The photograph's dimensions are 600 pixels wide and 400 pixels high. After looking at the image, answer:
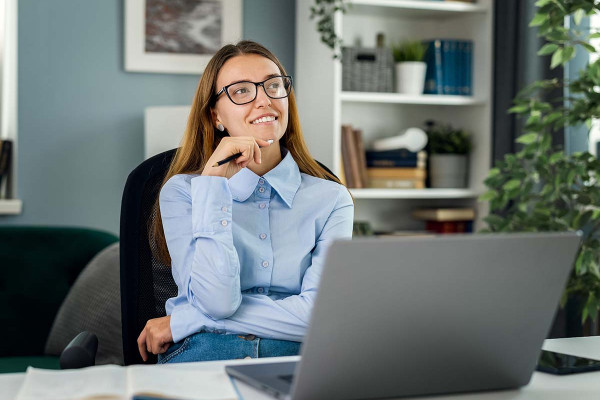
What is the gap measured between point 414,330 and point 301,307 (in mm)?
607

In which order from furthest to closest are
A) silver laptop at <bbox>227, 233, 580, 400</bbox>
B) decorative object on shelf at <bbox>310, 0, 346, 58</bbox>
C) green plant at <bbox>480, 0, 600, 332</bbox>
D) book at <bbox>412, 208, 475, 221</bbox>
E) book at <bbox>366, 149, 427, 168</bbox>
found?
book at <bbox>412, 208, 475, 221</bbox>
book at <bbox>366, 149, 427, 168</bbox>
decorative object on shelf at <bbox>310, 0, 346, 58</bbox>
green plant at <bbox>480, 0, 600, 332</bbox>
silver laptop at <bbox>227, 233, 580, 400</bbox>

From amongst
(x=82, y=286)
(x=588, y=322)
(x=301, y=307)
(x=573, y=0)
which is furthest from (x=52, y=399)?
(x=588, y=322)

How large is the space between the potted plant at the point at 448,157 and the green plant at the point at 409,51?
0.36 m

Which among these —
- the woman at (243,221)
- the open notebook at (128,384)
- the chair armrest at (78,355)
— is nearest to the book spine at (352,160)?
the woman at (243,221)

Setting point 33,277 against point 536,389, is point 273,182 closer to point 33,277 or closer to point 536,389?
point 536,389

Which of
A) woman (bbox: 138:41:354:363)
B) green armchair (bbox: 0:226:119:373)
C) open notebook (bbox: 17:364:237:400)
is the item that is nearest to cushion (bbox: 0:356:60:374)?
green armchair (bbox: 0:226:119:373)

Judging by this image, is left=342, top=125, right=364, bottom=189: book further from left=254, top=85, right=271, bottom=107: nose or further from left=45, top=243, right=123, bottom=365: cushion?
left=254, top=85, right=271, bottom=107: nose

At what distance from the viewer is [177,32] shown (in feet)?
11.2

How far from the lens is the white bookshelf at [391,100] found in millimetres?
3314

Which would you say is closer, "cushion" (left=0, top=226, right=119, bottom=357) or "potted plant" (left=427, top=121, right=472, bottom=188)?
"cushion" (left=0, top=226, right=119, bottom=357)

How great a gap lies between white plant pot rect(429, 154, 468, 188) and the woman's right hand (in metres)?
2.01

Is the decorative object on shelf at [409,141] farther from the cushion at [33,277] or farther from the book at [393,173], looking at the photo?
the cushion at [33,277]

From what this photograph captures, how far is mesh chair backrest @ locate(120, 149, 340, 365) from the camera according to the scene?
62.3 inches

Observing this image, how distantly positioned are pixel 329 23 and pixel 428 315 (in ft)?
8.19
